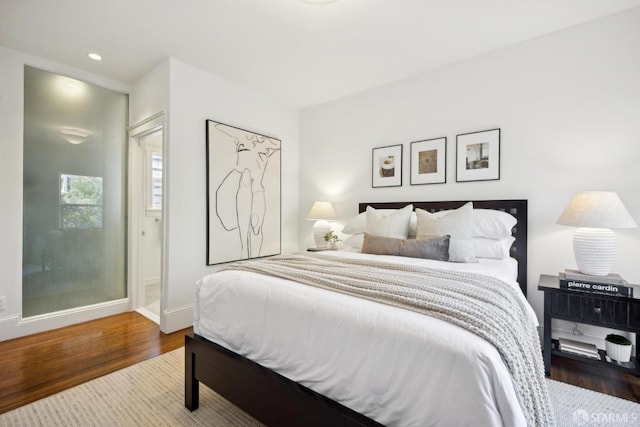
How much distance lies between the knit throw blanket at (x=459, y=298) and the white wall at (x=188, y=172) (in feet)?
4.38

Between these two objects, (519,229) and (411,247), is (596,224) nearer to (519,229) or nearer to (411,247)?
(519,229)

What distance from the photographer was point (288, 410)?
1.25m

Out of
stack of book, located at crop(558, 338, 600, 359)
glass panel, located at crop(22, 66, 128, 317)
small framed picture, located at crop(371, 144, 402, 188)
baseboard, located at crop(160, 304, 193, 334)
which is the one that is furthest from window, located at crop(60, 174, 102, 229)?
stack of book, located at crop(558, 338, 600, 359)

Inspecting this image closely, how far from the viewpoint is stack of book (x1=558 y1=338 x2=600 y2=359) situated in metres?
2.04

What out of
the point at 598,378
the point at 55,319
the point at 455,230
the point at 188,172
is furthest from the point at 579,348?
the point at 55,319

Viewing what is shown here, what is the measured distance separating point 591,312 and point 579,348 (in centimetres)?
33

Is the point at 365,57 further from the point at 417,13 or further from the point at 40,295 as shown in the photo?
the point at 40,295

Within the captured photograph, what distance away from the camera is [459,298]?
118 centimetres

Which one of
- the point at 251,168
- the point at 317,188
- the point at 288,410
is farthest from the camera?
the point at 317,188

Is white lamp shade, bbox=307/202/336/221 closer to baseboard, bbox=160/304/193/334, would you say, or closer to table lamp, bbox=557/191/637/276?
baseboard, bbox=160/304/193/334

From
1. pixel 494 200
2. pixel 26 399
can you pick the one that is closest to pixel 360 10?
pixel 494 200

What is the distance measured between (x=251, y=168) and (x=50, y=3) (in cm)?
208

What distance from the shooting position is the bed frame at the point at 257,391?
1128mm

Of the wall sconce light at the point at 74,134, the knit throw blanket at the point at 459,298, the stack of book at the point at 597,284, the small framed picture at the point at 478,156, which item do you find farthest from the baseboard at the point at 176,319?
the stack of book at the point at 597,284
